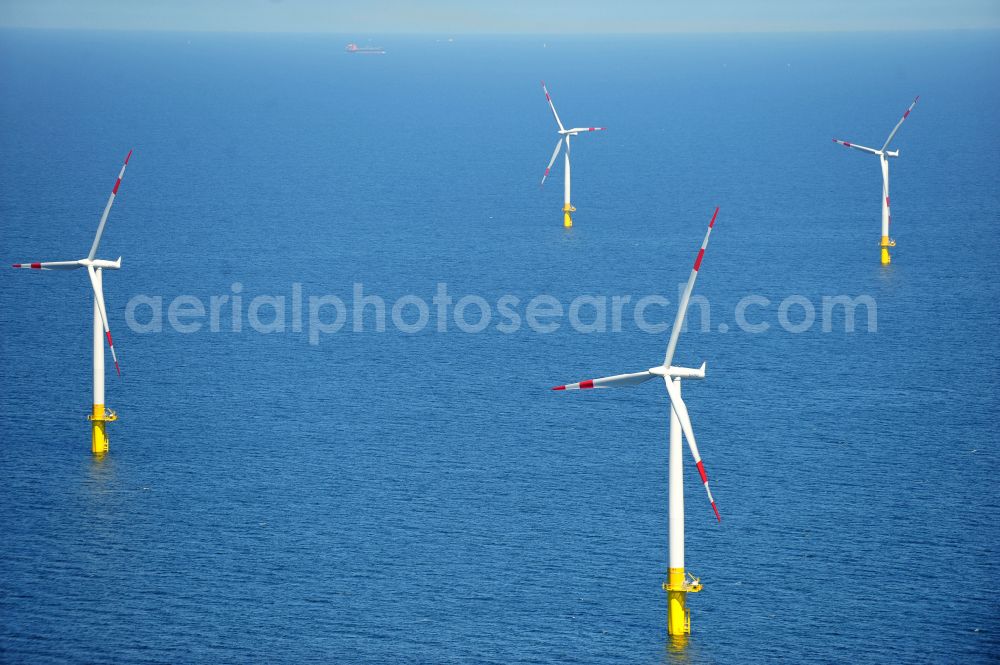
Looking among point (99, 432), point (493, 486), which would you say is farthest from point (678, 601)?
point (99, 432)

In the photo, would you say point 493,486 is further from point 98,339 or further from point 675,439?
point 675,439

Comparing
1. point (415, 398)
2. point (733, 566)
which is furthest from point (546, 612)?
point (415, 398)

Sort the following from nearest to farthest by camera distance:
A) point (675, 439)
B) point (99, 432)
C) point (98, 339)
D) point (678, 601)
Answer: point (675, 439) → point (678, 601) → point (98, 339) → point (99, 432)

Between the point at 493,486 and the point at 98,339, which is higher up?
the point at 98,339

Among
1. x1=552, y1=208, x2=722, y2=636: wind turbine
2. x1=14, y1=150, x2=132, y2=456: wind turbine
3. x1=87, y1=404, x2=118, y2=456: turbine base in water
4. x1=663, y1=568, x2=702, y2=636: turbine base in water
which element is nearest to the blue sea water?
x1=87, y1=404, x2=118, y2=456: turbine base in water

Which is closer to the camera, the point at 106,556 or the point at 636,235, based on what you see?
the point at 106,556

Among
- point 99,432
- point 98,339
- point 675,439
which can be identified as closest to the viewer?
point 675,439

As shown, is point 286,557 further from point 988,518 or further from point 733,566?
point 988,518

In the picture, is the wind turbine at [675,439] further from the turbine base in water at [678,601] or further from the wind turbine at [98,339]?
the wind turbine at [98,339]

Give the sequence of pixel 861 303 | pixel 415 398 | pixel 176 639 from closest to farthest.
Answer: pixel 176 639 → pixel 415 398 → pixel 861 303
